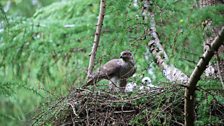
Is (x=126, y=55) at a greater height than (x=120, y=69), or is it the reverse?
(x=126, y=55)

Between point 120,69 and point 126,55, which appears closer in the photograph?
point 126,55

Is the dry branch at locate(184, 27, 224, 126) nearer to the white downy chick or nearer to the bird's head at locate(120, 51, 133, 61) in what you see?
the white downy chick

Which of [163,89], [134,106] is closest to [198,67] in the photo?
[163,89]

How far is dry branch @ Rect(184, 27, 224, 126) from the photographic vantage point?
15.0ft

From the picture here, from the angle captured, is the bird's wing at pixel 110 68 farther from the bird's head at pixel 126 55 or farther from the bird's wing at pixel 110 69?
the bird's head at pixel 126 55

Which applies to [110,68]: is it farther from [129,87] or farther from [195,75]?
[195,75]

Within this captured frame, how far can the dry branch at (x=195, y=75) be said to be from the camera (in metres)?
4.57

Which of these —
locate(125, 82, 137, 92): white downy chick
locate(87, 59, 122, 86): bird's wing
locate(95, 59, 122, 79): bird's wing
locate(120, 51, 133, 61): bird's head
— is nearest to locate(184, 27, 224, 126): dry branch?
locate(125, 82, 137, 92): white downy chick

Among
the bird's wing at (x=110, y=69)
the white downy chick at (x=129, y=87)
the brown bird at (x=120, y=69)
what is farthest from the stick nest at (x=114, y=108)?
the brown bird at (x=120, y=69)

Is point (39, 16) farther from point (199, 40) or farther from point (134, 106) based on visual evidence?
point (199, 40)

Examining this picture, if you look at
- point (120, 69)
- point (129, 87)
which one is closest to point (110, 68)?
point (120, 69)

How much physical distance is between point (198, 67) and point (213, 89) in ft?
2.73

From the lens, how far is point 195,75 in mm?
4773

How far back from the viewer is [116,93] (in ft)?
21.4
